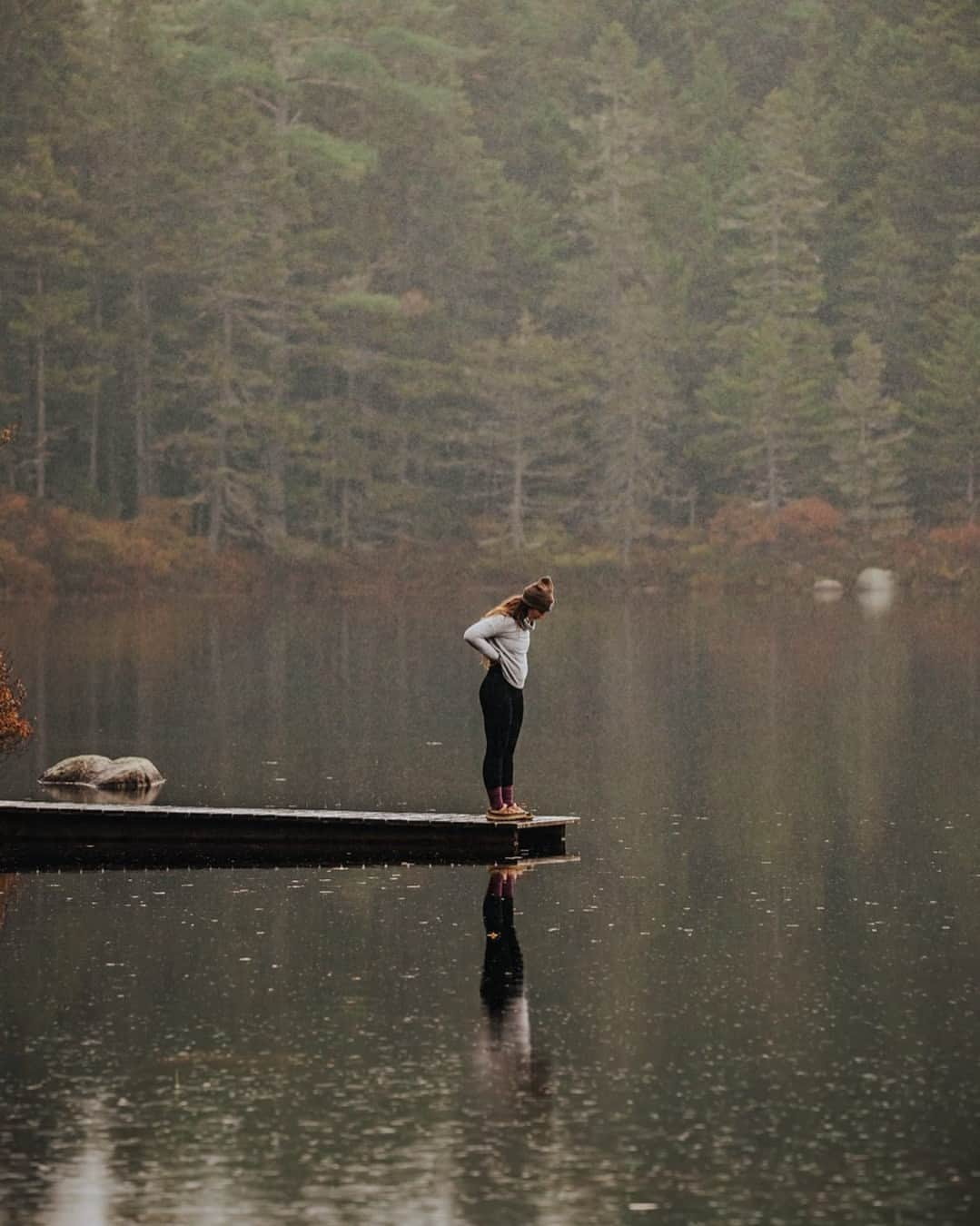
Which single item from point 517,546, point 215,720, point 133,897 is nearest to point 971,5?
point 517,546

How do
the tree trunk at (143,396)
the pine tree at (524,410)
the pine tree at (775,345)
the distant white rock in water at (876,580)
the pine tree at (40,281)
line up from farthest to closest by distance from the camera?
the pine tree at (775,345), the pine tree at (524,410), the distant white rock in water at (876,580), the tree trunk at (143,396), the pine tree at (40,281)

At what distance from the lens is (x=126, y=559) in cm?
6022

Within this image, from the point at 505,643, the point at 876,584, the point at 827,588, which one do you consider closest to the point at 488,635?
the point at 505,643

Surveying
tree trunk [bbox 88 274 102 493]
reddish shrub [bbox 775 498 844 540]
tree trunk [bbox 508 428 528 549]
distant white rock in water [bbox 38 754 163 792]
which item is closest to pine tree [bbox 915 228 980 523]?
reddish shrub [bbox 775 498 844 540]

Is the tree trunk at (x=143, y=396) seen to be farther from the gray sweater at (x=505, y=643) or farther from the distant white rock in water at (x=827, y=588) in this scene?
the gray sweater at (x=505, y=643)

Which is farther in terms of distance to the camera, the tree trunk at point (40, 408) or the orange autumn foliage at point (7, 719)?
the tree trunk at point (40, 408)

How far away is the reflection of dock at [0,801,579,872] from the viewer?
53.9 ft

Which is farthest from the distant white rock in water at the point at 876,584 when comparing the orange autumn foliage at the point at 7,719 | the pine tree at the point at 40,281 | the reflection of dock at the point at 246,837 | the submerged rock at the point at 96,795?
the reflection of dock at the point at 246,837

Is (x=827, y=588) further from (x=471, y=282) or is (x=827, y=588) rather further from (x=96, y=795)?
(x=96, y=795)

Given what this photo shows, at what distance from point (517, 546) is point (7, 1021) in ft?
193

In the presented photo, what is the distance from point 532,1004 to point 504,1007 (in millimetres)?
151

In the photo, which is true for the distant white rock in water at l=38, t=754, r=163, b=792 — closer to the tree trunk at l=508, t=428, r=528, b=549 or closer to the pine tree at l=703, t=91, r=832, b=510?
the tree trunk at l=508, t=428, r=528, b=549

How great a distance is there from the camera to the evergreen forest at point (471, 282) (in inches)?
2613

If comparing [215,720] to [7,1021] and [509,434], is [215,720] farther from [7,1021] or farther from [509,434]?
[509,434]
